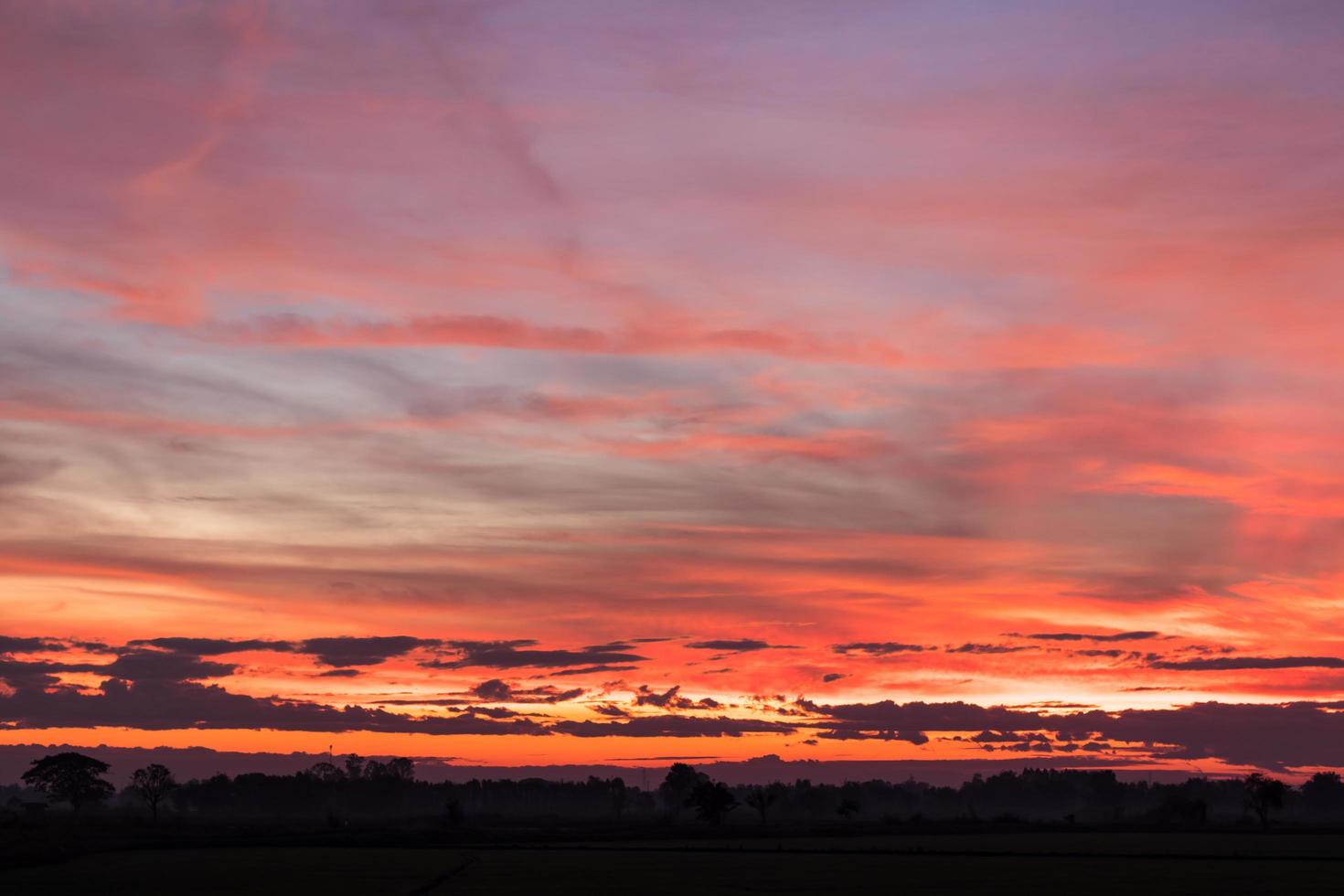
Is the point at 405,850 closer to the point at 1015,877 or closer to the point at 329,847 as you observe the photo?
the point at 329,847

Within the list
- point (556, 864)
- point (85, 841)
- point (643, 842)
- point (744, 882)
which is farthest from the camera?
point (643, 842)

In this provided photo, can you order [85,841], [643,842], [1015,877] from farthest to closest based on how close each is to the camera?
[643,842] < [85,841] < [1015,877]

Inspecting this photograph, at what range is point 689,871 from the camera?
123000 millimetres

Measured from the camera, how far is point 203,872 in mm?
121062

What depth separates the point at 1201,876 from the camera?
11656 centimetres

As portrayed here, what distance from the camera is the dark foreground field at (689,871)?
10144cm

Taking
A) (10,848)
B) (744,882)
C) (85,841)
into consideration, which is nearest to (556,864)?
(744,882)

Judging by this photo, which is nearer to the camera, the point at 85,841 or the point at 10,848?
the point at 10,848

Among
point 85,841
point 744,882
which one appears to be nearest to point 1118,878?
point 744,882

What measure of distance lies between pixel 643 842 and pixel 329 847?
47310mm

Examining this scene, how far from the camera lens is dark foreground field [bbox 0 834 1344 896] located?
101438mm

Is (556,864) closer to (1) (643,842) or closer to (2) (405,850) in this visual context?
(2) (405,850)

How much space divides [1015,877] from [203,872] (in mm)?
72515

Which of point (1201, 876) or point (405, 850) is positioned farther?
point (405, 850)
